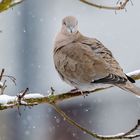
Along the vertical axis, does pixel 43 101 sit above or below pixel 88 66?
below

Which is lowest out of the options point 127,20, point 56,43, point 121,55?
point 56,43

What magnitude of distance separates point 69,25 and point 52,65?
869 cm

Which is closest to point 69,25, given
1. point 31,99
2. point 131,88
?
point 131,88

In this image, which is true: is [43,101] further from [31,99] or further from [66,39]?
[66,39]

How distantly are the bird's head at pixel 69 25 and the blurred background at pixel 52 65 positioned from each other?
520 cm

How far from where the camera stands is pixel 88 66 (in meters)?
4.66

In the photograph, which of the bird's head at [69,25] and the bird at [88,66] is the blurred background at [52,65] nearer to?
the bird's head at [69,25]

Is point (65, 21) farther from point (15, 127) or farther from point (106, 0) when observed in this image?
point (106, 0)

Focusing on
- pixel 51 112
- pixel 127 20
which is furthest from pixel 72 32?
pixel 127 20

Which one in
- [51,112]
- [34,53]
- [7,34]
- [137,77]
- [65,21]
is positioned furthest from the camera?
[7,34]

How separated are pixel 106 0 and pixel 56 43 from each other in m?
9.76

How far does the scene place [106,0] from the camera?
14.7m

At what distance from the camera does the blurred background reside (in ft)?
36.4

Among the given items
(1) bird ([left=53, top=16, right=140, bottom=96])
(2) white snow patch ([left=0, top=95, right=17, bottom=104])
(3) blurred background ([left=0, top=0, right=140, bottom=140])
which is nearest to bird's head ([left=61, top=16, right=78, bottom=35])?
(1) bird ([left=53, top=16, right=140, bottom=96])
